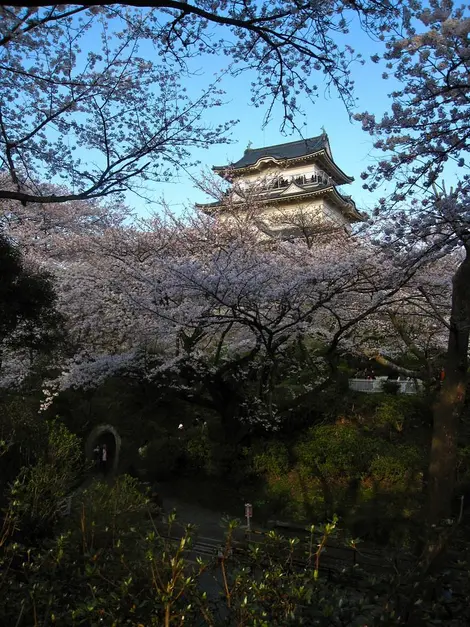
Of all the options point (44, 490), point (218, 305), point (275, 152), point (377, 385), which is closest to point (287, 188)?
point (275, 152)

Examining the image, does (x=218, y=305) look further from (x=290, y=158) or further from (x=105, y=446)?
(x=290, y=158)

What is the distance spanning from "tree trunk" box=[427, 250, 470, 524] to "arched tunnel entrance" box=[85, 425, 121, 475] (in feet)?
30.9

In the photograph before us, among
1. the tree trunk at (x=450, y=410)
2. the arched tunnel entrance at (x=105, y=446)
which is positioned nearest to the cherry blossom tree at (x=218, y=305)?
the arched tunnel entrance at (x=105, y=446)

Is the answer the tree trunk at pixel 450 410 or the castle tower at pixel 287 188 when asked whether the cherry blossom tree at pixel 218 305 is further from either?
the tree trunk at pixel 450 410

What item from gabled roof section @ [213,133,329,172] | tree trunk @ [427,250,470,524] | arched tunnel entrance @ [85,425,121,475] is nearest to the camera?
tree trunk @ [427,250,470,524]

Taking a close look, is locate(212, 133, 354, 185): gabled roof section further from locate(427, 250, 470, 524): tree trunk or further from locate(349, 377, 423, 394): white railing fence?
locate(427, 250, 470, 524): tree trunk

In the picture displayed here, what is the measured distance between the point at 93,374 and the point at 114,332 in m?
1.59

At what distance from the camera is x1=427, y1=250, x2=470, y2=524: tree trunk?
16.0 ft

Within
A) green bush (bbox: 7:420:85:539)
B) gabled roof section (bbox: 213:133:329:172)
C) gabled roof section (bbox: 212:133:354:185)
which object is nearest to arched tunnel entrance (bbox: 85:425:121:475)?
green bush (bbox: 7:420:85:539)

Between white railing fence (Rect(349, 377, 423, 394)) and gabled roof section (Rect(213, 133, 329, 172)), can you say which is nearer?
white railing fence (Rect(349, 377, 423, 394))

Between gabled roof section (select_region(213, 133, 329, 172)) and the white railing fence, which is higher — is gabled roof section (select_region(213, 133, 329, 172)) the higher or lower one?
the higher one

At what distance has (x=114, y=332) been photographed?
12.9m

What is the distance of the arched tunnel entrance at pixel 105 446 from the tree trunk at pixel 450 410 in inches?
371

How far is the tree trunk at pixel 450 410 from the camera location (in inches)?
192
